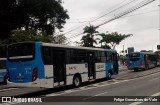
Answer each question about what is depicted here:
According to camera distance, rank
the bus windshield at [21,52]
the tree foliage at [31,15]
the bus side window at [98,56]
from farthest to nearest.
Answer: the tree foliage at [31,15] < the bus side window at [98,56] < the bus windshield at [21,52]

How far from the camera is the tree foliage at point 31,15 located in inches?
1778

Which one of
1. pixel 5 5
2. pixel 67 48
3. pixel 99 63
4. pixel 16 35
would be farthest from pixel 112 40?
pixel 67 48

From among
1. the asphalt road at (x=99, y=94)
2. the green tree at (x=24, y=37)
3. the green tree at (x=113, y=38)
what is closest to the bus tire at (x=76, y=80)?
the asphalt road at (x=99, y=94)

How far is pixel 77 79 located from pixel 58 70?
2.75 metres

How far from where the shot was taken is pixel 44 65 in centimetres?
1753

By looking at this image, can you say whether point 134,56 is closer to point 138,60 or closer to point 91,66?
point 138,60

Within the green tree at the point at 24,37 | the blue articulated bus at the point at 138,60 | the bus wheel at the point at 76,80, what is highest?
the green tree at the point at 24,37

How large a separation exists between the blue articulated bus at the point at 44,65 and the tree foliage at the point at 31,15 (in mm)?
24219

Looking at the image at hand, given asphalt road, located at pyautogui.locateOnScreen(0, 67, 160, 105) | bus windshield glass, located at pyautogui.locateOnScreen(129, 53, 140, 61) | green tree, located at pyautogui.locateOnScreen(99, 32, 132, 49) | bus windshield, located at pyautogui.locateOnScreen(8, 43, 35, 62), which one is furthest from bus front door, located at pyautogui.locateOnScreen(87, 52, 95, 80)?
green tree, located at pyautogui.locateOnScreen(99, 32, 132, 49)

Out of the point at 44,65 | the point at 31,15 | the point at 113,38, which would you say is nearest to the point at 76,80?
the point at 44,65

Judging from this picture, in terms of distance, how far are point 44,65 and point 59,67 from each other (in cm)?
182

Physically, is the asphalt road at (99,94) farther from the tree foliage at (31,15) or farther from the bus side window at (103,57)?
the tree foliage at (31,15)

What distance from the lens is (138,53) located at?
43.2 meters

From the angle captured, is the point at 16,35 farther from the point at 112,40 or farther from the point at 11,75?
the point at 112,40
